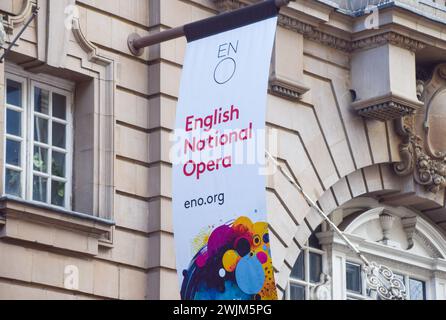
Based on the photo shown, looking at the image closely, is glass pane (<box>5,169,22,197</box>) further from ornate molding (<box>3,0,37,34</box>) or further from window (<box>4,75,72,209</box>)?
ornate molding (<box>3,0,37,34</box>)

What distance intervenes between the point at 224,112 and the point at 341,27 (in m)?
6.07

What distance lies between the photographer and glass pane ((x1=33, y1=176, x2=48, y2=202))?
22000 millimetres

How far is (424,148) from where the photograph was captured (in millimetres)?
27625

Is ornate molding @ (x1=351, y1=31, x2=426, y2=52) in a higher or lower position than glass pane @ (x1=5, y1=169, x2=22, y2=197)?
higher

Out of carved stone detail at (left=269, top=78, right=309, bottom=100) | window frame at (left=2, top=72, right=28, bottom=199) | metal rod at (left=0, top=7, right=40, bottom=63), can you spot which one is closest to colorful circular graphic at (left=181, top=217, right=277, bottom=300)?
window frame at (left=2, top=72, right=28, bottom=199)

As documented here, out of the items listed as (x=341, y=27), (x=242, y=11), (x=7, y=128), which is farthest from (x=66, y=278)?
(x=341, y=27)

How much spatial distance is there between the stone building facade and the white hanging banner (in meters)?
1.82

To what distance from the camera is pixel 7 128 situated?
71.7ft

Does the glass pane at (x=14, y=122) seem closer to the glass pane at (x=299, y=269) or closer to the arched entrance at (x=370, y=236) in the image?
Result: the arched entrance at (x=370, y=236)

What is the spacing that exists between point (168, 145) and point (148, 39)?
60.4 inches

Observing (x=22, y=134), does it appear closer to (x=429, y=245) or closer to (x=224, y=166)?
(x=224, y=166)

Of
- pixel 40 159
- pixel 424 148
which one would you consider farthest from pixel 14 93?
pixel 424 148

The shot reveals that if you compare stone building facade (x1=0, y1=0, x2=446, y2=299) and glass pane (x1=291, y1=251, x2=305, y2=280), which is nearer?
stone building facade (x1=0, y1=0, x2=446, y2=299)
